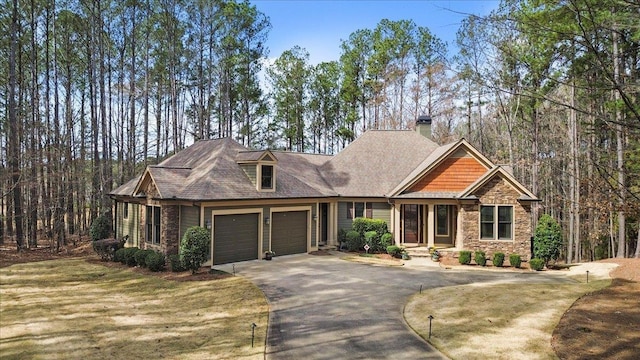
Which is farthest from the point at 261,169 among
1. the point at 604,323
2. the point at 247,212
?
the point at 604,323

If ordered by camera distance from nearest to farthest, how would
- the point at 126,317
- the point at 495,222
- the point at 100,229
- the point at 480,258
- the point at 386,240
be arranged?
the point at 126,317 < the point at 480,258 < the point at 495,222 < the point at 386,240 < the point at 100,229

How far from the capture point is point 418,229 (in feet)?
72.2

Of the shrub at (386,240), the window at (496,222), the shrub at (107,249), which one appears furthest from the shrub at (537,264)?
the shrub at (107,249)

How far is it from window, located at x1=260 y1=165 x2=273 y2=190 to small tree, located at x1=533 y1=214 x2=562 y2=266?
13.4 meters

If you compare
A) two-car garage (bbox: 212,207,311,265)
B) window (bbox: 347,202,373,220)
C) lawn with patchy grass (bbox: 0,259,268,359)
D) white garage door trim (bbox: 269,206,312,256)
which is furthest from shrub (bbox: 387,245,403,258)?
lawn with patchy grass (bbox: 0,259,268,359)

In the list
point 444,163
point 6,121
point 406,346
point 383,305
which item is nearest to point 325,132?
point 444,163

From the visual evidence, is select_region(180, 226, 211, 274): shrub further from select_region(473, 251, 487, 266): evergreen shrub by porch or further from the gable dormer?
select_region(473, 251, 487, 266): evergreen shrub by porch

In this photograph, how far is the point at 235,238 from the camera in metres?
17.9

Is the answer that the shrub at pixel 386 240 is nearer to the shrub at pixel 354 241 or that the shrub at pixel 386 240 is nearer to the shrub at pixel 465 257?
the shrub at pixel 354 241

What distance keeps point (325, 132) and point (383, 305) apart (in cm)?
3440

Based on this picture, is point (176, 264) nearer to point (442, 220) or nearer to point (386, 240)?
point (386, 240)

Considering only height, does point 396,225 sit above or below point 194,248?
above

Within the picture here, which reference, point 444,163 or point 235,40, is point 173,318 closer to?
point 444,163

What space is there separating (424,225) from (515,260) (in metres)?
5.29
